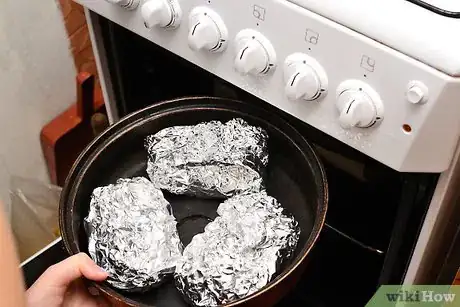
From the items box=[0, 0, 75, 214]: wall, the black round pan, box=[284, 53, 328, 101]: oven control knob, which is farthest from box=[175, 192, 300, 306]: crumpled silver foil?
box=[0, 0, 75, 214]: wall

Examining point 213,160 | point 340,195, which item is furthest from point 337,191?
point 213,160

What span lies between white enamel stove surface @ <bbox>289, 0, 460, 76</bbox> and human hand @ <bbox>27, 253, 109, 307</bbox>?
0.34m

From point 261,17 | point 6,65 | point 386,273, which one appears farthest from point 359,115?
point 6,65

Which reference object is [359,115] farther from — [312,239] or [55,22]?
[55,22]

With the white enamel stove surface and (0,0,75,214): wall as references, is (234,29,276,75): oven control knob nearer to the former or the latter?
the white enamel stove surface

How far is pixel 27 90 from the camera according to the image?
1146 millimetres

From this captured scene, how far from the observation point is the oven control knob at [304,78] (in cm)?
65

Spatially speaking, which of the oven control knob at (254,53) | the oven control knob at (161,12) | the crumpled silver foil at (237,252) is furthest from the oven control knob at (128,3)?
the crumpled silver foil at (237,252)

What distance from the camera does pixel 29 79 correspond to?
44.8 inches

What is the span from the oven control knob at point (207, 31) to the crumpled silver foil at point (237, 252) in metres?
0.18

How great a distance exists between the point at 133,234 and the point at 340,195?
0.85 feet

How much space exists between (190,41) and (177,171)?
0.16 metres

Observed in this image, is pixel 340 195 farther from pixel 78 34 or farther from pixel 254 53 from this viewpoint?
pixel 78 34

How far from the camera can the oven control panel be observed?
1.96 feet
